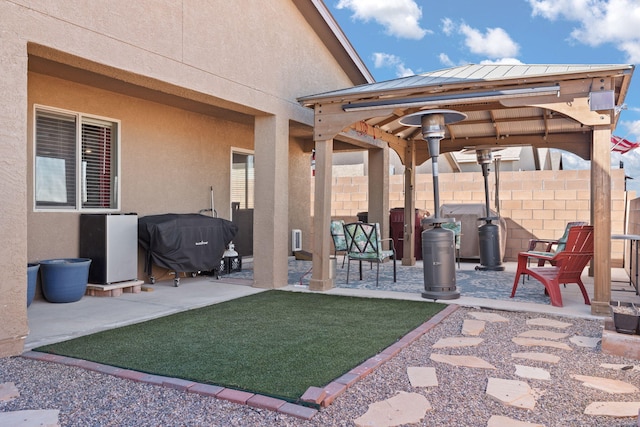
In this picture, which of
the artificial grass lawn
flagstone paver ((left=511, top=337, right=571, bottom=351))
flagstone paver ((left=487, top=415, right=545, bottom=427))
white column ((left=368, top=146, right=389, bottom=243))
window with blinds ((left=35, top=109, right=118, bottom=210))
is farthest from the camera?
white column ((left=368, top=146, right=389, bottom=243))

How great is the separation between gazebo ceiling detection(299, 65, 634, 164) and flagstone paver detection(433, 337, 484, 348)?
2.65 m

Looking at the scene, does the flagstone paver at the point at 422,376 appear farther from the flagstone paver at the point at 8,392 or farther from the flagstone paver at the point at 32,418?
the flagstone paver at the point at 8,392

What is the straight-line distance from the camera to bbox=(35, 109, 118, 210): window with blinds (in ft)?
19.7

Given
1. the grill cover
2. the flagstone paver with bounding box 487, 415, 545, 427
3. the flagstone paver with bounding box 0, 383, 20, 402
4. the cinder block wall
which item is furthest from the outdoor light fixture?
the cinder block wall

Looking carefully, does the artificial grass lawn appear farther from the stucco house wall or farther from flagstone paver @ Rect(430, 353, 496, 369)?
the stucco house wall

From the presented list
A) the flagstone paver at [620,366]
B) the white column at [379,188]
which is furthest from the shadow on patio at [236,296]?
the white column at [379,188]

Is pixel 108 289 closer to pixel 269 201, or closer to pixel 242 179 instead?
pixel 269 201

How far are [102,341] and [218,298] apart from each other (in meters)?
2.10

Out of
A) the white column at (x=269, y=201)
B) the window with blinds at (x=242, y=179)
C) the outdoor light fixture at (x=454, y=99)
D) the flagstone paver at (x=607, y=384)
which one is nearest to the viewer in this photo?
the flagstone paver at (x=607, y=384)

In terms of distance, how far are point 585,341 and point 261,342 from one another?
2702 mm

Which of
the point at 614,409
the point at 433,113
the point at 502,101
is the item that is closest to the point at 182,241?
the point at 433,113

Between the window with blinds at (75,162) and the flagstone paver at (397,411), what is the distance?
488 cm

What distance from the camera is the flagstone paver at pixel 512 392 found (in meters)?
2.96

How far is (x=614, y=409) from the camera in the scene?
2.87m
